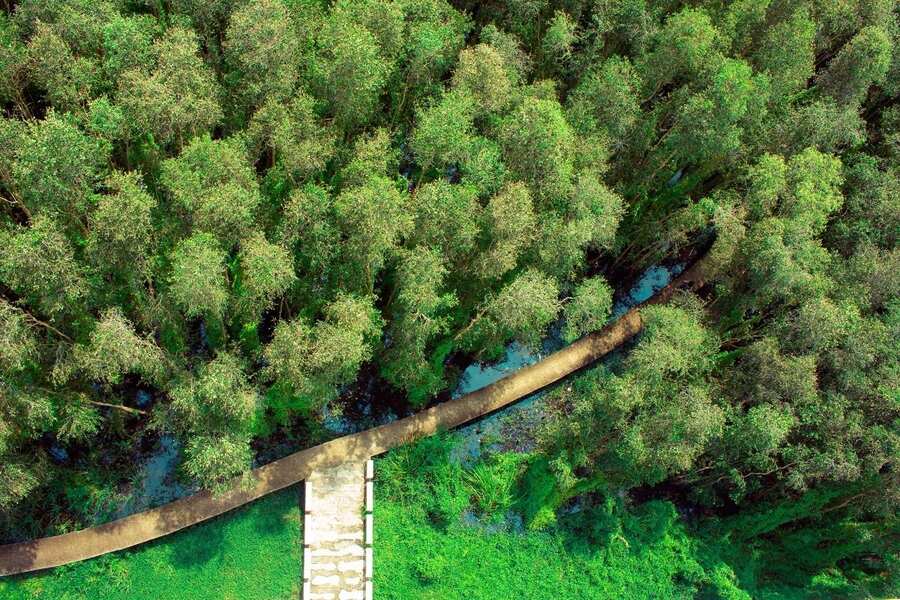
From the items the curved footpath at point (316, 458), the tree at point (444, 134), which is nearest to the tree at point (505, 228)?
the tree at point (444, 134)

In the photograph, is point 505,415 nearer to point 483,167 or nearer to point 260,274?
point 483,167

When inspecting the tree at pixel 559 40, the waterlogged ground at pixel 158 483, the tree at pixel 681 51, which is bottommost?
the waterlogged ground at pixel 158 483

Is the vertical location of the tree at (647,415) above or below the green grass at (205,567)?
above

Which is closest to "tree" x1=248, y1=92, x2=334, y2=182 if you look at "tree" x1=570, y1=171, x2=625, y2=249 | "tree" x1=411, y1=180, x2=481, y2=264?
"tree" x1=411, y1=180, x2=481, y2=264

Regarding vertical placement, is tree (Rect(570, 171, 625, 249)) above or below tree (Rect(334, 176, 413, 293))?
above

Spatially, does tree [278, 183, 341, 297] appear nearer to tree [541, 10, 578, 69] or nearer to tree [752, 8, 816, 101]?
tree [541, 10, 578, 69]

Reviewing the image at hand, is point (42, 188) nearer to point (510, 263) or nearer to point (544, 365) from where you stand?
point (510, 263)

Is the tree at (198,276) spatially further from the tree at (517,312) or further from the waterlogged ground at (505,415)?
the waterlogged ground at (505,415)

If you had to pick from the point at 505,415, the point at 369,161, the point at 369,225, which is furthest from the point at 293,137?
the point at 505,415
